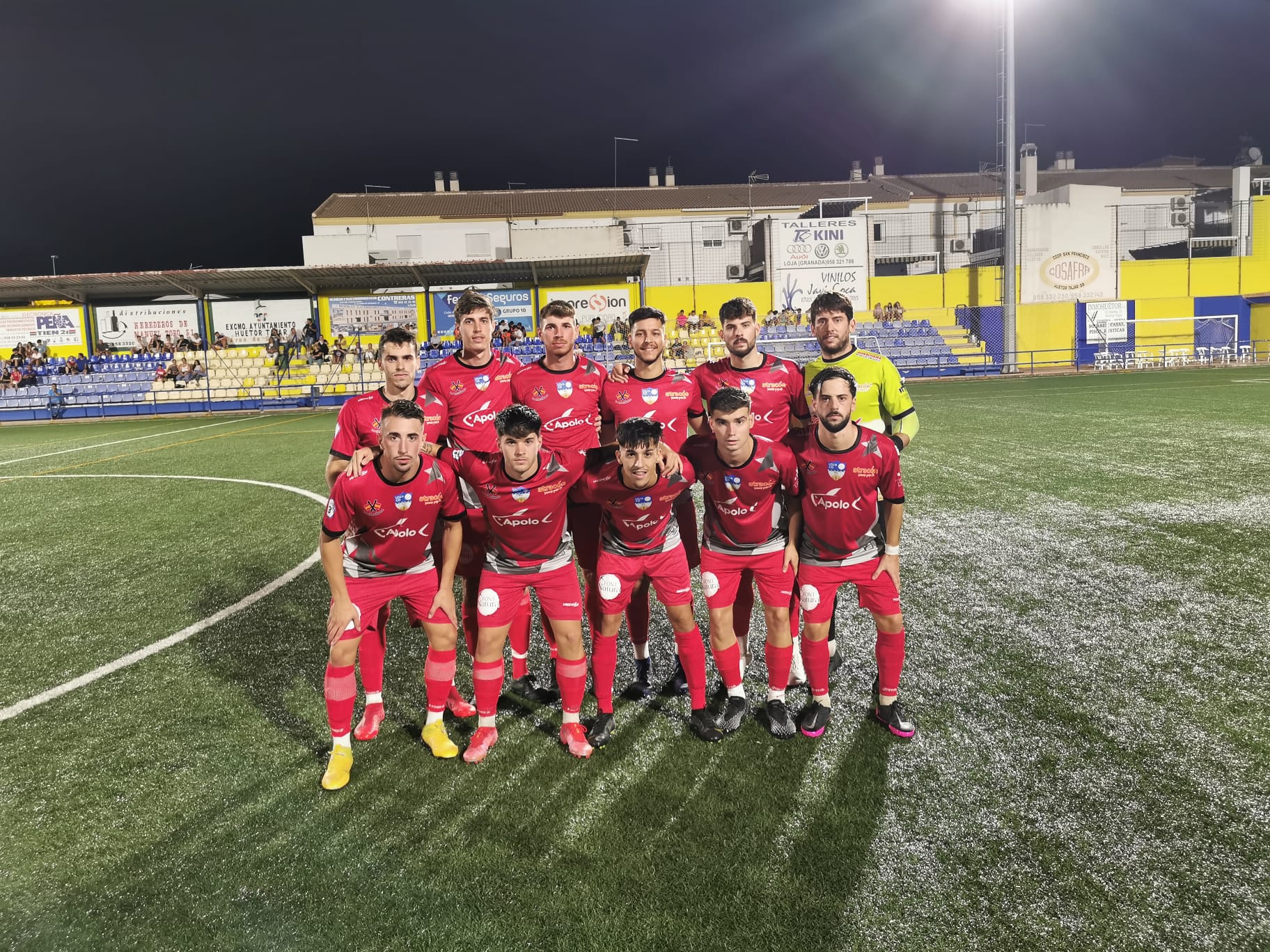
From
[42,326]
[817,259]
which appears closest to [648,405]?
[817,259]

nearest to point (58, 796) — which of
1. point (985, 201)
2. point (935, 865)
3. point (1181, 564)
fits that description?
point (935, 865)

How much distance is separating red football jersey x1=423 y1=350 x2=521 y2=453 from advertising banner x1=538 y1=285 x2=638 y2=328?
2611 centimetres

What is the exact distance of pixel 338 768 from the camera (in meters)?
3.22

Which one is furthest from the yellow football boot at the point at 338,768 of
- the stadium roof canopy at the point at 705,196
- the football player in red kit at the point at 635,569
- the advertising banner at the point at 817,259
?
the stadium roof canopy at the point at 705,196

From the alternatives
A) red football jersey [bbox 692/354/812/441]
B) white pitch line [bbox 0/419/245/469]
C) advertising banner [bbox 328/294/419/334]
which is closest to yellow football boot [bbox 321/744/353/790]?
red football jersey [bbox 692/354/812/441]

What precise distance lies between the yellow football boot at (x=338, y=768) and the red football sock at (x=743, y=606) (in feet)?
6.39

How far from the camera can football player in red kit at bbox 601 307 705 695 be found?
4.05 meters

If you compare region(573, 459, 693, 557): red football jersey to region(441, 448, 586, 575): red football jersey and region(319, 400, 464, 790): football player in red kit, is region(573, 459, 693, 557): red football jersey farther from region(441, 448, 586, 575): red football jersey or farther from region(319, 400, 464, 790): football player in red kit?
region(319, 400, 464, 790): football player in red kit

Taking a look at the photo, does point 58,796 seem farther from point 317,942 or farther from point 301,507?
point 301,507

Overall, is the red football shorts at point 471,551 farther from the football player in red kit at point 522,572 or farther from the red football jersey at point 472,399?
the red football jersey at point 472,399

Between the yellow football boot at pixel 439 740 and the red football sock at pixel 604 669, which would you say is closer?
the yellow football boot at pixel 439 740

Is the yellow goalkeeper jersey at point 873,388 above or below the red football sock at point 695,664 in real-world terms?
above

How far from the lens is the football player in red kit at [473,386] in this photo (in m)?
4.21

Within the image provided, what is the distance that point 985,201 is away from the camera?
158 ft
